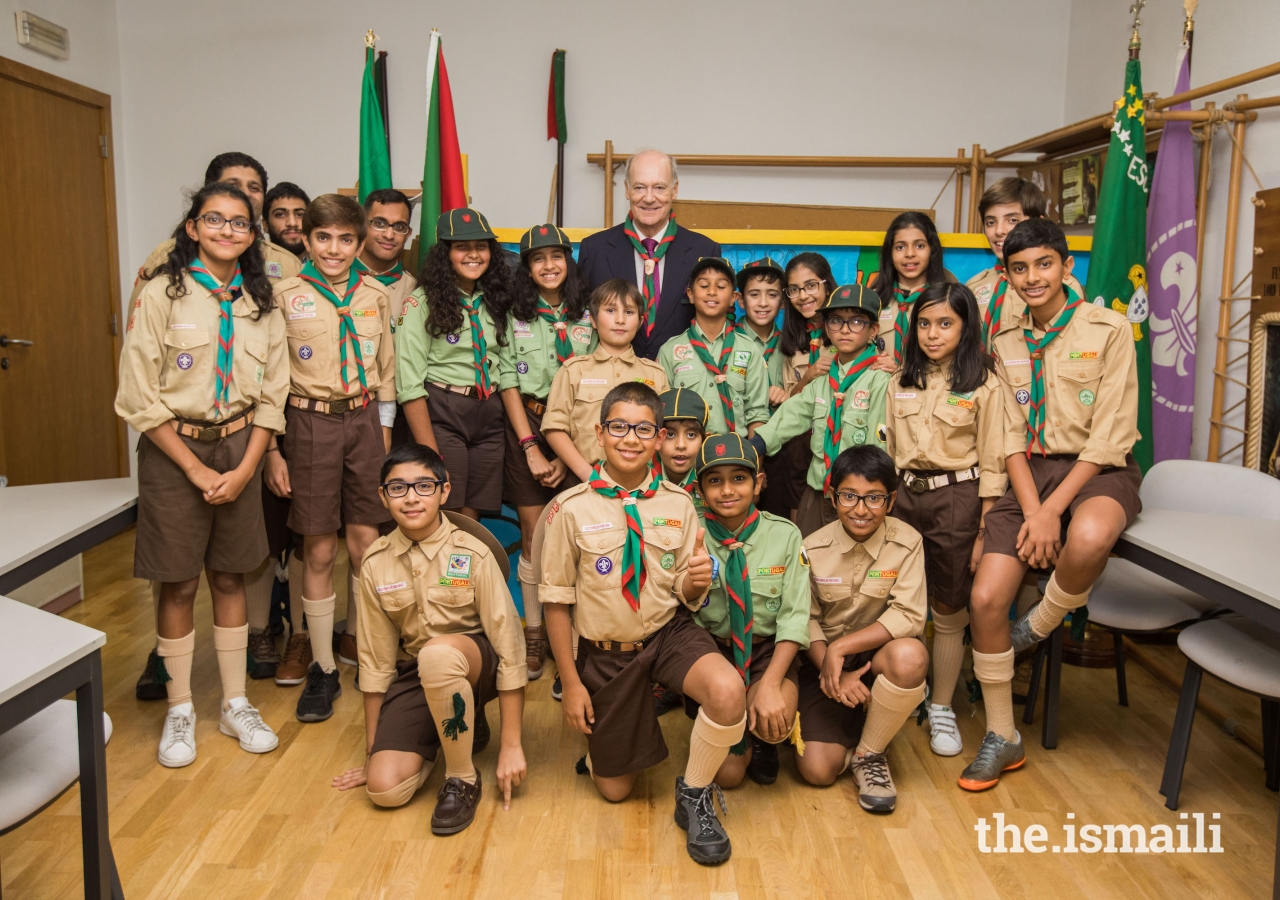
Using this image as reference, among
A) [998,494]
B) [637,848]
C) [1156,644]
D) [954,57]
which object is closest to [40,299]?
[637,848]

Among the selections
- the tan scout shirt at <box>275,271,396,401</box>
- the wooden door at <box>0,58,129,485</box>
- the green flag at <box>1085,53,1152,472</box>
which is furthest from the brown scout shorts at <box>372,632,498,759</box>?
the wooden door at <box>0,58,129,485</box>

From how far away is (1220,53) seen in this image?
392cm

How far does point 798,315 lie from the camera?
11.3ft

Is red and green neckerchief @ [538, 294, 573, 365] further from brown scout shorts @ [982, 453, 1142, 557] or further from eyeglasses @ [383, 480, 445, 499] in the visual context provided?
brown scout shorts @ [982, 453, 1142, 557]

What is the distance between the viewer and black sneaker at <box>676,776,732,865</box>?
2.26 metres

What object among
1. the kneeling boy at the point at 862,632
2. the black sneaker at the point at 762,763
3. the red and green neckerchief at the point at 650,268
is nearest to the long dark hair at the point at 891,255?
the red and green neckerchief at the point at 650,268

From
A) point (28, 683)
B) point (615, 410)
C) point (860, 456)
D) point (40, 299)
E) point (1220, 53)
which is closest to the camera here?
point (28, 683)

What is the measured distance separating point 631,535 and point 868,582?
0.72 metres

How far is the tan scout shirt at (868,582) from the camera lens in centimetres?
267

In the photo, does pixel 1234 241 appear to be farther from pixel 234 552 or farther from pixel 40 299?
pixel 40 299

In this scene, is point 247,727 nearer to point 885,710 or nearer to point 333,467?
point 333,467

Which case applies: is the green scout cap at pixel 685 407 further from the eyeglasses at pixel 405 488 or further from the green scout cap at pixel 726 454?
the eyeglasses at pixel 405 488

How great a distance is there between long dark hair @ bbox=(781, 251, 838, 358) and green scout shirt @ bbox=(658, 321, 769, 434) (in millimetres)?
127

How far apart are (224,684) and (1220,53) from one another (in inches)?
176
